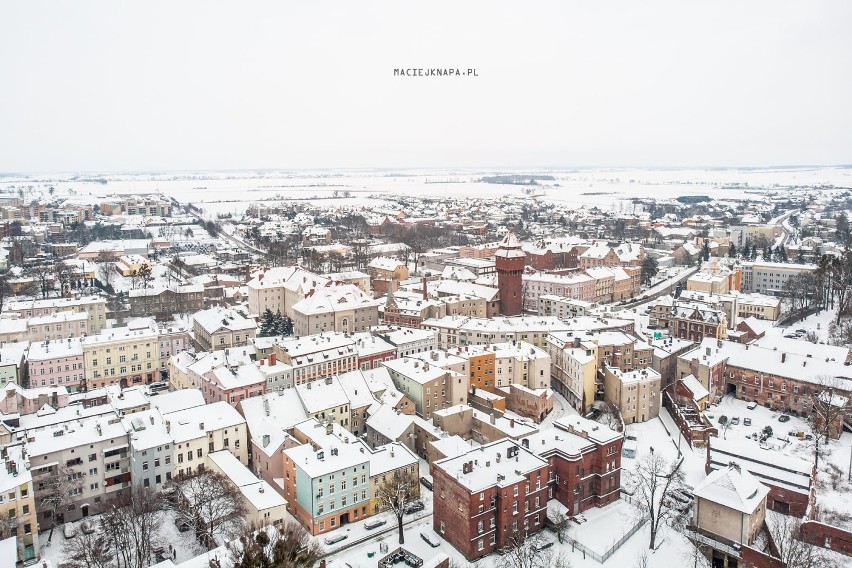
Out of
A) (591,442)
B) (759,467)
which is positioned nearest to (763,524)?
(759,467)

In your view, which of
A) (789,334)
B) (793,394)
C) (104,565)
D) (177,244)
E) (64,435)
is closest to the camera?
(104,565)

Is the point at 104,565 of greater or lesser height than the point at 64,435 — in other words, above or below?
below

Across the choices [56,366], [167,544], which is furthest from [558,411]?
[56,366]

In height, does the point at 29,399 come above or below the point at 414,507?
above

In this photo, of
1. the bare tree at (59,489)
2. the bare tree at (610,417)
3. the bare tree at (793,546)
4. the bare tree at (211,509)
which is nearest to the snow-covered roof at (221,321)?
the bare tree at (59,489)

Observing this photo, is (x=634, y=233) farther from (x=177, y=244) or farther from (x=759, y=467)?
(x=759, y=467)

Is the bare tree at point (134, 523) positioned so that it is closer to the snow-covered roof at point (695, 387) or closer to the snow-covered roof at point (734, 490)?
the snow-covered roof at point (734, 490)

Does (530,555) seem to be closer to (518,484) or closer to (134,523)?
(518,484)
